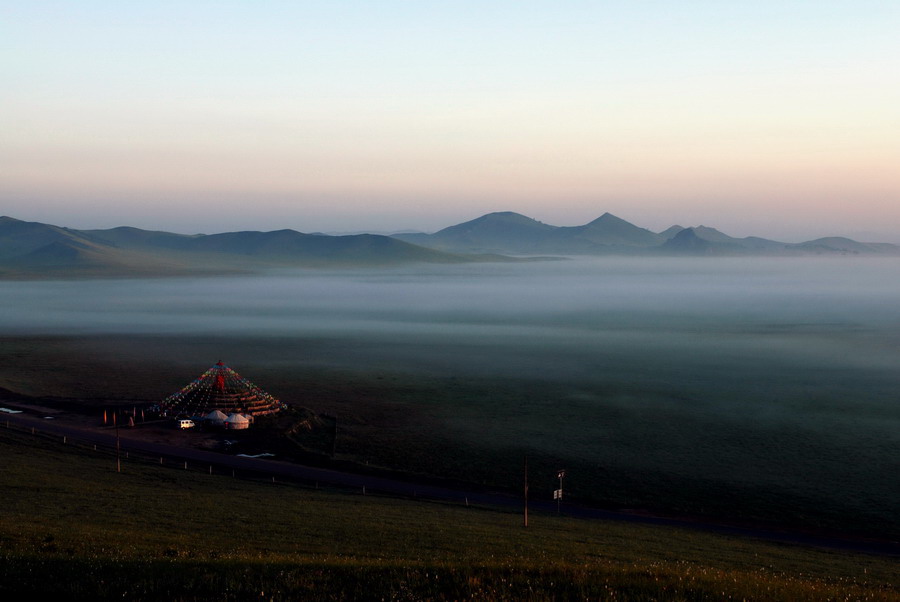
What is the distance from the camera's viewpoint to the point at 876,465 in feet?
153

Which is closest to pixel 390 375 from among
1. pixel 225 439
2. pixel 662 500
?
pixel 225 439

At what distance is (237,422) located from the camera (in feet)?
190

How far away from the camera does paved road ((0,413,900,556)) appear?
114 ft

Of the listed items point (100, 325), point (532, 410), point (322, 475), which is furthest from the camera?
point (100, 325)

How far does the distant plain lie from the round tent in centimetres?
451

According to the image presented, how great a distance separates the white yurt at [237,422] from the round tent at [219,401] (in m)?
2.26

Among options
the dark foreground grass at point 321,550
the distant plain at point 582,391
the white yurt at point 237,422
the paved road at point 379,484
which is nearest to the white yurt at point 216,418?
the white yurt at point 237,422

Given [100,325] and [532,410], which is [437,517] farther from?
[100,325]

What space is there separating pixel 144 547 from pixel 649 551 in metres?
17.5

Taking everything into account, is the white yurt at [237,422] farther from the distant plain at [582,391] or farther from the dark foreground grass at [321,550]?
the dark foreground grass at [321,550]

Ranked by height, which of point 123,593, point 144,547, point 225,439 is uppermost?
point 123,593

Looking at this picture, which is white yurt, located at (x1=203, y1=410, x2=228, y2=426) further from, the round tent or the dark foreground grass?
the dark foreground grass

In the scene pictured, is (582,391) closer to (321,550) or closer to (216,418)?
(216,418)

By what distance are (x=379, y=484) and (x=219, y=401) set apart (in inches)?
959
